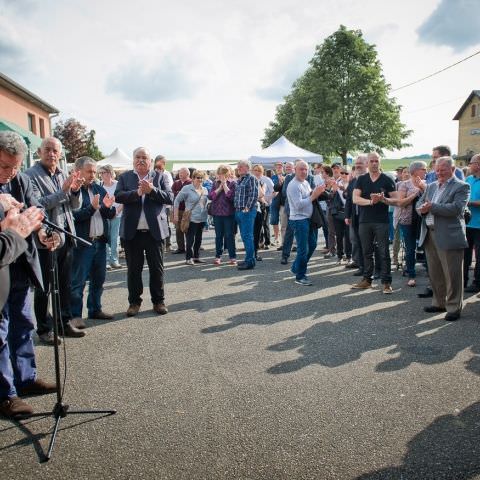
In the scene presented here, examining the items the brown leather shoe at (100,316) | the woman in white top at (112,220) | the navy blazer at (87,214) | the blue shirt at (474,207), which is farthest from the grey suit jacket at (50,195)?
the blue shirt at (474,207)

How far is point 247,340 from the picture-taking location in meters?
5.25

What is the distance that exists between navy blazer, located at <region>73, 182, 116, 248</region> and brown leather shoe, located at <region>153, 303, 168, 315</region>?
1.15 m

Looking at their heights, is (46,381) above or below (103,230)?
below

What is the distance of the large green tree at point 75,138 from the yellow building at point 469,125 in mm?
42524

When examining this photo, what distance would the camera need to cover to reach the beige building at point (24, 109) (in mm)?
29375

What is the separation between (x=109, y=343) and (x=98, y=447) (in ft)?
7.21

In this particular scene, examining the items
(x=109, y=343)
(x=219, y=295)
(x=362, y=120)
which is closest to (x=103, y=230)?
(x=109, y=343)

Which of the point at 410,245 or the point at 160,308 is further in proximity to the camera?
the point at 410,245

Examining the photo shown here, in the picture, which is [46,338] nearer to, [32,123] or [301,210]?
[301,210]

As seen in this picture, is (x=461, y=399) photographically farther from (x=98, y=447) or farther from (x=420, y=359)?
(x=98, y=447)

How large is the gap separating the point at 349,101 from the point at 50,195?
126ft

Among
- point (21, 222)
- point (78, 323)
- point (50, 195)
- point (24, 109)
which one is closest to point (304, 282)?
point (78, 323)

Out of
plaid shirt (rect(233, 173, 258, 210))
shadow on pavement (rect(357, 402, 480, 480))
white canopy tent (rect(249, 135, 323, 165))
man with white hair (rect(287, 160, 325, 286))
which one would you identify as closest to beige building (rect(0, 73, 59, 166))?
white canopy tent (rect(249, 135, 323, 165))

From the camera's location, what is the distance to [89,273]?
622 cm
